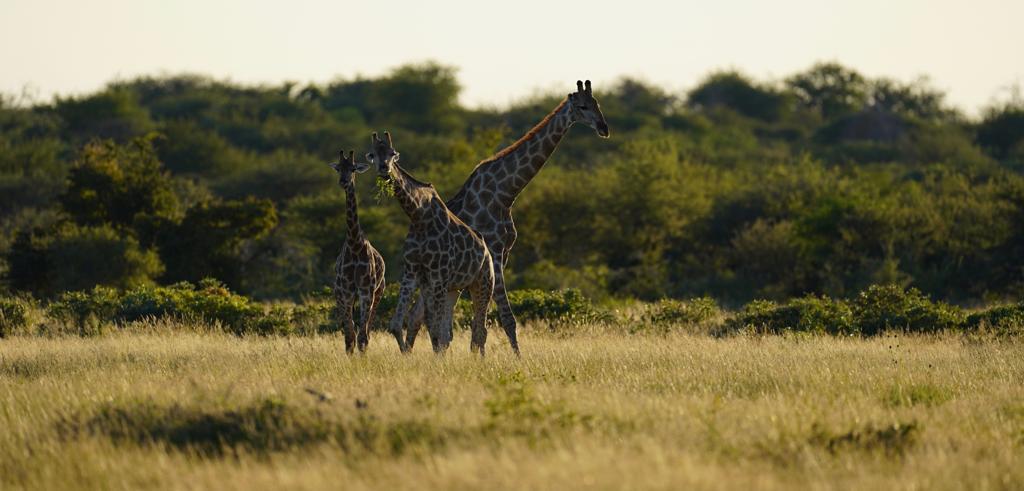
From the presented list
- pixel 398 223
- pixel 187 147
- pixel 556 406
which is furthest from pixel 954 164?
pixel 556 406

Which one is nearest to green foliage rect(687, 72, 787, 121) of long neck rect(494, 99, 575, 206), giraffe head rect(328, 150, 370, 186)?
long neck rect(494, 99, 575, 206)

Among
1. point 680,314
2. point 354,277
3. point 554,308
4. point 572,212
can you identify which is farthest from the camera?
point 572,212

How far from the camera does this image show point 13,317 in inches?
818

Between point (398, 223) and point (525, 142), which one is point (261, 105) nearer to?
point (398, 223)

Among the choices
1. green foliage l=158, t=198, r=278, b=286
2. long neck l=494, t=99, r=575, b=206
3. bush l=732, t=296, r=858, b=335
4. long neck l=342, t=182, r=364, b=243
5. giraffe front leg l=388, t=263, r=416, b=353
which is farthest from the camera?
green foliage l=158, t=198, r=278, b=286

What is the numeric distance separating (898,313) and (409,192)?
8.85 meters

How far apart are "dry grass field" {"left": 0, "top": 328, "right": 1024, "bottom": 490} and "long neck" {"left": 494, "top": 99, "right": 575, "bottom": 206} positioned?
1.98 meters

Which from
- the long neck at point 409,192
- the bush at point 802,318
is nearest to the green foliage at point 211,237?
the bush at point 802,318

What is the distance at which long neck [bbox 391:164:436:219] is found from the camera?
1412cm

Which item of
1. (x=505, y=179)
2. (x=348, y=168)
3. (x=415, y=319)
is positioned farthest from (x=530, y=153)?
(x=348, y=168)

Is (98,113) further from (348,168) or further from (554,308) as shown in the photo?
(348,168)

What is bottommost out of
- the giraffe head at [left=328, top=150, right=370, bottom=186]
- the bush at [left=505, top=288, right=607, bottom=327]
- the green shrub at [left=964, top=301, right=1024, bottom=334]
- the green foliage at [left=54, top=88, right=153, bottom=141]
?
the green shrub at [left=964, top=301, right=1024, bottom=334]

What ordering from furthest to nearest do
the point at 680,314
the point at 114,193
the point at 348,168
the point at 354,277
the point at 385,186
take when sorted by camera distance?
1. the point at 114,193
2. the point at 680,314
3. the point at 354,277
4. the point at 385,186
5. the point at 348,168

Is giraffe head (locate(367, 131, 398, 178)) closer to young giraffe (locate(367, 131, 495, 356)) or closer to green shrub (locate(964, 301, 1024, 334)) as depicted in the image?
young giraffe (locate(367, 131, 495, 356))
